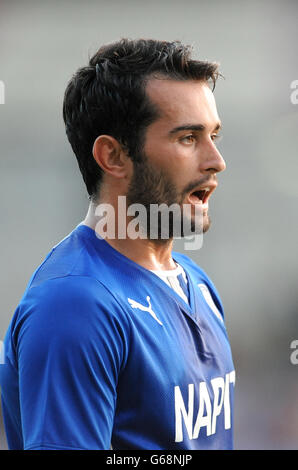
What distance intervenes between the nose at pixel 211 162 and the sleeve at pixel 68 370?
1.54ft

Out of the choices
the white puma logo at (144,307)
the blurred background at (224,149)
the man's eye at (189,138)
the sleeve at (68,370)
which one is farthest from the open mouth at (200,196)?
the blurred background at (224,149)

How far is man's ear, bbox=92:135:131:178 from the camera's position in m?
1.50

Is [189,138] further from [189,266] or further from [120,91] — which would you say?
[189,266]

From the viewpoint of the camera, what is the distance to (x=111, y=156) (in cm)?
151

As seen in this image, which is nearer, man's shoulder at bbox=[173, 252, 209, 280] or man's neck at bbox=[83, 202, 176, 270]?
man's neck at bbox=[83, 202, 176, 270]

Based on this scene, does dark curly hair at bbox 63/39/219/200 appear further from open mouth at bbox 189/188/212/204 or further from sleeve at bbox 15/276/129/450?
sleeve at bbox 15/276/129/450

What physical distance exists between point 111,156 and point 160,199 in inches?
7.0

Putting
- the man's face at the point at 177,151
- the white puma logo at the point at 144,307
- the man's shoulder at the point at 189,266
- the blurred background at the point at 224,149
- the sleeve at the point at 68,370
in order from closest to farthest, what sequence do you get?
the sleeve at the point at 68,370 → the white puma logo at the point at 144,307 → the man's face at the point at 177,151 → the man's shoulder at the point at 189,266 → the blurred background at the point at 224,149

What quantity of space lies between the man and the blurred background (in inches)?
124

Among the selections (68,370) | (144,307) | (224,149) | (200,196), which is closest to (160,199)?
(200,196)

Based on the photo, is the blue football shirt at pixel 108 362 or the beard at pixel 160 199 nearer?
the blue football shirt at pixel 108 362

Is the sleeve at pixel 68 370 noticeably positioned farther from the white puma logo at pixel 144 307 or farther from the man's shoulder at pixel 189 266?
the man's shoulder at pixel 189 266

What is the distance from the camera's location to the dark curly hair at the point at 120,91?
1.48 metres

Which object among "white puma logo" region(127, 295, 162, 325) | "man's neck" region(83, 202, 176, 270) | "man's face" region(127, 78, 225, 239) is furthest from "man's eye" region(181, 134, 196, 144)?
"white puma logo" region(127, 295, 162, 325)
